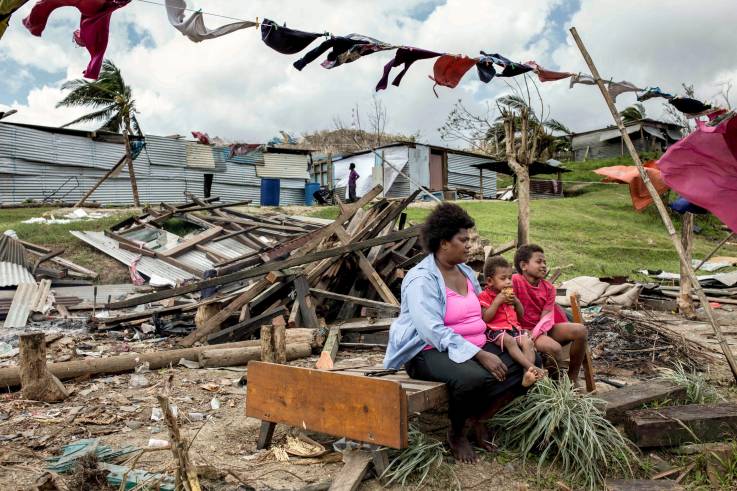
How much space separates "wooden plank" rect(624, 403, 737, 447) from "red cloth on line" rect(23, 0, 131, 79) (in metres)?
4.99

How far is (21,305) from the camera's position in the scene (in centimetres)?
918

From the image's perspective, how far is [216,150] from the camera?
2562cm

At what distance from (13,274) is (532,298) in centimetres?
962

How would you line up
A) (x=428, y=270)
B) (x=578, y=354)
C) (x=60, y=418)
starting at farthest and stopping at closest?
(x=60, y=418) < (x=578, y=354) < (x=428, y=270)

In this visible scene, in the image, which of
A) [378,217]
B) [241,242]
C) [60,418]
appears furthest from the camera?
[241,242]

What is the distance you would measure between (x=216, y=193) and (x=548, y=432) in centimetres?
2409

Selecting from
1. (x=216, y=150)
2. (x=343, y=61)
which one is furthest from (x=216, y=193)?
(x=343, y=61)

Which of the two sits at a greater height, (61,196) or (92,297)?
(61,196)

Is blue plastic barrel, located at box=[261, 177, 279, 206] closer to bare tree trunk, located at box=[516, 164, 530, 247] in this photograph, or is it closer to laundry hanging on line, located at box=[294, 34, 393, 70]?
bare tree trunk, located at box=[516, 164, 530, 247]

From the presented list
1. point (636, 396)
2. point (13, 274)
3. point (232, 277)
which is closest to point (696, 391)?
point (636, 396)

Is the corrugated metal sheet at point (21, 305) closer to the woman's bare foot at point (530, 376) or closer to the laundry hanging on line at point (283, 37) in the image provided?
the laundry hanging on line at point (283, 37)

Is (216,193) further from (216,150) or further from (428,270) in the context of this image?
(428,270)

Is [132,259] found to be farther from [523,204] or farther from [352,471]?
[352,471]

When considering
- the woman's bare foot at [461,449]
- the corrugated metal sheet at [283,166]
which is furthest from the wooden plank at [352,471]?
the corrugated metal sheet at [283,166]
